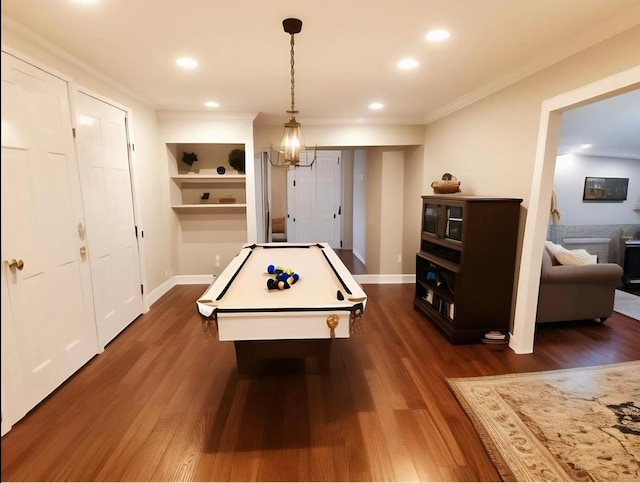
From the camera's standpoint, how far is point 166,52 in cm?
256

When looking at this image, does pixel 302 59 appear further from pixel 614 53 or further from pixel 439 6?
pixel 614 53

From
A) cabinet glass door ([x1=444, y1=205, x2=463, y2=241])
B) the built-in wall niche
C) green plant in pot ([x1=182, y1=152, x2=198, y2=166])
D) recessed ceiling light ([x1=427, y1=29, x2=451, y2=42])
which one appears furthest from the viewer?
the built-in wall niche

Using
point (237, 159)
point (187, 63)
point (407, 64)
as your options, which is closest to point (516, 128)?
point (407, 64)

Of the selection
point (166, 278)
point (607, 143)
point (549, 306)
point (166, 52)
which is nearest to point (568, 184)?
point (607, 143)

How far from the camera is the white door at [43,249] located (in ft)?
6.91

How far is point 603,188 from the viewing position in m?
5.63

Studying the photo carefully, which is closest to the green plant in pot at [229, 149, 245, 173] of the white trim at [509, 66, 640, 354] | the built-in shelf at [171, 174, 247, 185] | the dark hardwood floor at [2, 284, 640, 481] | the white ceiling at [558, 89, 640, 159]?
the built-in shelf at [171, 174, 247, 185]

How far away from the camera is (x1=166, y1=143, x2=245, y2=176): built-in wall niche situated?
491 cm

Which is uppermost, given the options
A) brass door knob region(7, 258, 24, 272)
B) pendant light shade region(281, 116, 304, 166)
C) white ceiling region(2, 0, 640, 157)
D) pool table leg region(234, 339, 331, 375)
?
white ceiling region(2, 0, 640, 157)

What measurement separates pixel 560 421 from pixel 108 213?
3955 mm

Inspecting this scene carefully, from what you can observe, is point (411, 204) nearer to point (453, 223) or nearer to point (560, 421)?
point (453, 223)

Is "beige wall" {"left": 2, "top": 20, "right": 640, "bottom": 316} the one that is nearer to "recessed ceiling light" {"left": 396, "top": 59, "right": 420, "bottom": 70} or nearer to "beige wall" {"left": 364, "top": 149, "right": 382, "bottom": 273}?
"beige wall" {"left": 364, "top": 149, "right": 382, "bottom": 273}

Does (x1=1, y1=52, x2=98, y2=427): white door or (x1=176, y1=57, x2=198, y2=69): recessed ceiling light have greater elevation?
(x1=176, y1=57, x2=198, y2=69): recessed ceiling light

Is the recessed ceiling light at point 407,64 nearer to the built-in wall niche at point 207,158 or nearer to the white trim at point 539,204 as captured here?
the white trim at point 539,204
